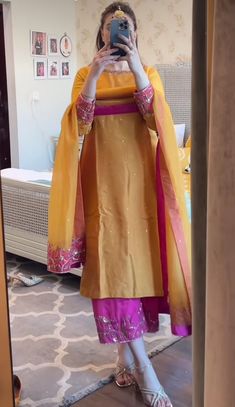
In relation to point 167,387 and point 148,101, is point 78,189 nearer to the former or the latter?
point 148,101

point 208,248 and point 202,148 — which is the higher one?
point 202,148

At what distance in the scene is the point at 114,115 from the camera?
1.32 metres

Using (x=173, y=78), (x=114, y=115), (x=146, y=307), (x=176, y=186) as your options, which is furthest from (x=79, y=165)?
→ (x=173, y=78)

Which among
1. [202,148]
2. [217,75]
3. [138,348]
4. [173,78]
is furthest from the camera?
[173,78]

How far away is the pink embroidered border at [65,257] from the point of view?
1.37m

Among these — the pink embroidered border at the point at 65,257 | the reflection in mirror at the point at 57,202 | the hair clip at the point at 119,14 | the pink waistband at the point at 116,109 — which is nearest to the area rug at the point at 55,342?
the reflection in mirror at the point at 57,202

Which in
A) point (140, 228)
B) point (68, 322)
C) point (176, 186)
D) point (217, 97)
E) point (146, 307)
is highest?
point (217, 97)

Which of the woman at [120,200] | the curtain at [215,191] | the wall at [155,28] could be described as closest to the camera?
the curtain at [215,191]

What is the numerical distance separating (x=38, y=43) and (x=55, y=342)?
1.09 meters

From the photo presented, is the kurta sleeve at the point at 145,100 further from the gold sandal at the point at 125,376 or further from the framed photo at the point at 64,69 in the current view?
the gold sandal at the point at 125,376

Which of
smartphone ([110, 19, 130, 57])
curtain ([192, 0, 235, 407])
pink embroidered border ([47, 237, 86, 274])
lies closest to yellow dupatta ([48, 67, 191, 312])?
pink embroidered border ([47, 237, 86, 274])

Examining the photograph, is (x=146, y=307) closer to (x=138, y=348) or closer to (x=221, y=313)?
(x=138, y=348)

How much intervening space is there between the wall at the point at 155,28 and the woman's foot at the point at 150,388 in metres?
1.01

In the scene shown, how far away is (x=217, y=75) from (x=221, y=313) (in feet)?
1.15
